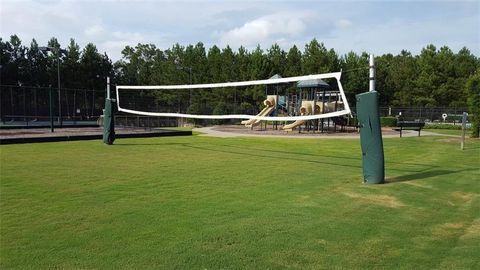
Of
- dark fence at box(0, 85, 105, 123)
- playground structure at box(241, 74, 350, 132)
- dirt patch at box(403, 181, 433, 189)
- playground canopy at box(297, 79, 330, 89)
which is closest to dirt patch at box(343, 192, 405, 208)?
dirt patch at box(403, 181, 433, 189)

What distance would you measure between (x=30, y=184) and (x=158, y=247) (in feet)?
14.5

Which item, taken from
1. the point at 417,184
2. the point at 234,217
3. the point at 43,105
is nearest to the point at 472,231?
the point at 234,217

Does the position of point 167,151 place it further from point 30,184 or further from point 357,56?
point 357,56

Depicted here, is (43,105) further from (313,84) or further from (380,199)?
(380,199)

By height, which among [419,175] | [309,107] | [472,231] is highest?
[309,107]

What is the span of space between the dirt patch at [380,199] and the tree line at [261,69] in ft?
148

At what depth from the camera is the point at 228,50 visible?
59031mm

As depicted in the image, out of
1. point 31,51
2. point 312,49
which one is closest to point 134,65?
point 31,51

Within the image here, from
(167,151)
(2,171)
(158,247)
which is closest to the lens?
(158,247)

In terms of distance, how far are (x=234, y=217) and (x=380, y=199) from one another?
2681 millimetres

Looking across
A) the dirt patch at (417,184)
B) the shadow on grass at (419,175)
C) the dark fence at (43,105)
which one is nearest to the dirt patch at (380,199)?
the dirt patch at (417,184)

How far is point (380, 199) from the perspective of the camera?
23.5ft

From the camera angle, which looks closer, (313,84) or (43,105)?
(313,84)

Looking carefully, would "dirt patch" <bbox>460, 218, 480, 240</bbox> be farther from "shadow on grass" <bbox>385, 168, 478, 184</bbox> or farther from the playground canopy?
the playground canopy
